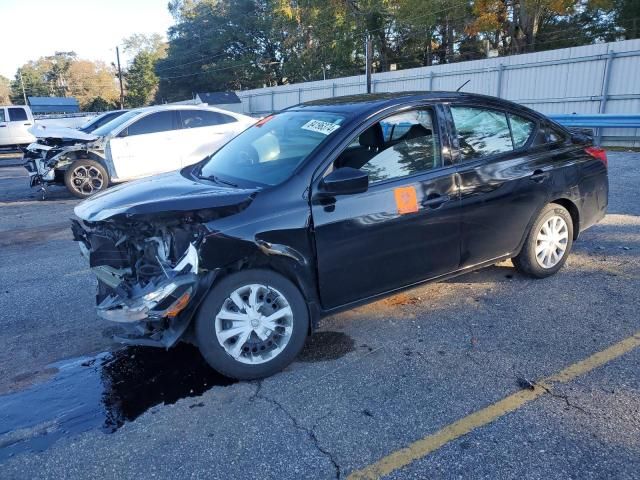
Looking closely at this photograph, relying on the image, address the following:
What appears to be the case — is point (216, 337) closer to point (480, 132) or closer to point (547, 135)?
point (480, 132)

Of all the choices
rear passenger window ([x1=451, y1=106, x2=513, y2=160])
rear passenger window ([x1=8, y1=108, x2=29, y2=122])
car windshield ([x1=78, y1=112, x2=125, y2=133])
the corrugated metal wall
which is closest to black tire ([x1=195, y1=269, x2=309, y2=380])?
rear passenger window ([x1=451, y1=106, x2=513, y2=160])

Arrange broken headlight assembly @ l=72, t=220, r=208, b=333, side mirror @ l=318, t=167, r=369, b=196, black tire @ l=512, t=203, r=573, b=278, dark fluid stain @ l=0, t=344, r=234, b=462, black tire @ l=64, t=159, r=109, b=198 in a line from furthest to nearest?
1. black tire @ l=64, t=159, r=109, b=198
2. black tire @ l=512, t=203, r=573, b=278
3. side mirror @ l=318, t=167, r=369, b=196
4. broken headlight assembly @ l=72, t=220, r=208, b=333
5. dark fluid stain @ l=0, t=344, r=234, b=462

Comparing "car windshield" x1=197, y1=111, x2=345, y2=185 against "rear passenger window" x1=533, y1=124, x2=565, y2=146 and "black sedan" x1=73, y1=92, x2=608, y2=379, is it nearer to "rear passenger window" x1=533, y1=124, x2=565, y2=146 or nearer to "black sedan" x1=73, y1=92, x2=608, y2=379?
"black sedan" x1=73, y1=92, x2=608, y2=379

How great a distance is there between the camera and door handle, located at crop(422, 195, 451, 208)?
3715 mm

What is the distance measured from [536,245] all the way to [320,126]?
2.32 metres

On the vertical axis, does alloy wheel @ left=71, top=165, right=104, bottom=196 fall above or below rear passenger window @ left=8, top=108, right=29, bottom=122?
below

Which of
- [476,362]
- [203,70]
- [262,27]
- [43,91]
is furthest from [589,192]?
[43,91]

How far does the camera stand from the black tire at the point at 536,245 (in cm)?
446

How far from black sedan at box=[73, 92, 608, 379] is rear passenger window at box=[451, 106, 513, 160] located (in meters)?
0.01

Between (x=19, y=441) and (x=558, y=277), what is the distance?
452cm

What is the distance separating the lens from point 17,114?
20.9 metres

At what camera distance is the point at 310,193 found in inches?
131

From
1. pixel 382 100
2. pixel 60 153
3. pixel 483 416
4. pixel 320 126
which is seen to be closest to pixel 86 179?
pixel 60 153

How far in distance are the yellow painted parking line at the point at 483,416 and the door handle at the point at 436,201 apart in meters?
1.42
